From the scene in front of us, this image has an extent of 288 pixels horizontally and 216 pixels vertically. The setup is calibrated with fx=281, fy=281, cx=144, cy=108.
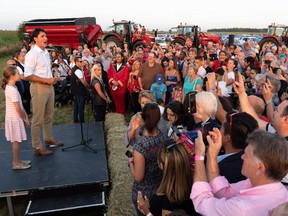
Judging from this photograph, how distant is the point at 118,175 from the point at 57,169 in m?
0.95

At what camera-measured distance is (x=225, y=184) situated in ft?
5.93

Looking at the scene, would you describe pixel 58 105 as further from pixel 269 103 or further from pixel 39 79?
pixel 269 103

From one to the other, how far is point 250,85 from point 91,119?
172 inches

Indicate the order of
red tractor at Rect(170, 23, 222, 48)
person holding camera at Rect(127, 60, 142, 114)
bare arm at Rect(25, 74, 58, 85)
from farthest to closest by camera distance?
red tractor at Rect(170, 23, 222, 48), person holding camera at Rect(127, 60, 142, 114), bare arm at Rect(25, 74, 58, 85)

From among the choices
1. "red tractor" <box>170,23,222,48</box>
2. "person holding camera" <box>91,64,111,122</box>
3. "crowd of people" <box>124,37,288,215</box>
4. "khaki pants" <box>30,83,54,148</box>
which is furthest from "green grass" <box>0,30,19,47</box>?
"crowd of people" <box>124,37,288,215</box>

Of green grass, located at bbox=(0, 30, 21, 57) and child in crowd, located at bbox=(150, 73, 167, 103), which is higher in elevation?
green grass, located at bbox=(0, 30, 21, 57)

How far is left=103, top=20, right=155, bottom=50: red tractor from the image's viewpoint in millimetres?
17312

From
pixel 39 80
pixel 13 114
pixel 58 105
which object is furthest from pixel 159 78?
pixel 58 105

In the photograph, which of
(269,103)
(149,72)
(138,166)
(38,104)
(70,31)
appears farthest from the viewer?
(70,31)

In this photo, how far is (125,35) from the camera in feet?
60.2

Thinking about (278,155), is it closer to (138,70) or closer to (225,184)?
(225,184)

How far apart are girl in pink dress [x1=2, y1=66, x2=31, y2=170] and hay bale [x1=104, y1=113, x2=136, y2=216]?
1.35 meters

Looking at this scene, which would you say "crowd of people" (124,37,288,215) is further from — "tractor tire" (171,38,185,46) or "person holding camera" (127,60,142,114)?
"tractor tire" (171,38,185,46)

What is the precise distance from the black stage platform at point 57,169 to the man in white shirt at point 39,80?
35 cm
